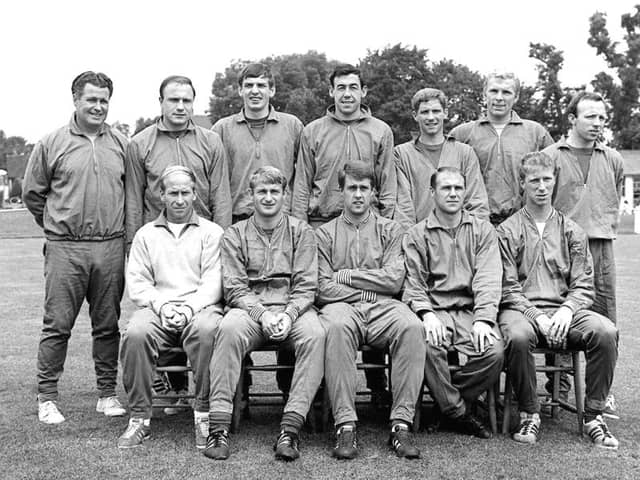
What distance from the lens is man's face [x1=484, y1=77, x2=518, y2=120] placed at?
607cm

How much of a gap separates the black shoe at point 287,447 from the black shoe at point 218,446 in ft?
1.00

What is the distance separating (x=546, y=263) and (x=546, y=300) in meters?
0.26

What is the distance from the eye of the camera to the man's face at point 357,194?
5.42 metres

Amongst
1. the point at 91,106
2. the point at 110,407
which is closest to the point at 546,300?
the point at 110,407

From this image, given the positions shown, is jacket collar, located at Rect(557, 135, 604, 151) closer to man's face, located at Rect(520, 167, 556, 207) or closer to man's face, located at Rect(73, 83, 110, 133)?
man's face, located at Rect(520, 167, 556, 207)

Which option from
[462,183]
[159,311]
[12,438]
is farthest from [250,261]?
[12,438]

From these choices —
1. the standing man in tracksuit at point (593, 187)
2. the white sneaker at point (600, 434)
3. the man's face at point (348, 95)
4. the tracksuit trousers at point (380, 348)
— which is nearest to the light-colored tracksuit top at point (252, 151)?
the man's face at point (348, 95)

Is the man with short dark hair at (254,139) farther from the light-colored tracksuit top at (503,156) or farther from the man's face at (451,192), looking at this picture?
the light-colored tracksuit top at (503,156)

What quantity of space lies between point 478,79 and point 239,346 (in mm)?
50779

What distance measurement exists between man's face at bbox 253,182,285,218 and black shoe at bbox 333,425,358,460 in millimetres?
1603

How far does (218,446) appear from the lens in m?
4.61

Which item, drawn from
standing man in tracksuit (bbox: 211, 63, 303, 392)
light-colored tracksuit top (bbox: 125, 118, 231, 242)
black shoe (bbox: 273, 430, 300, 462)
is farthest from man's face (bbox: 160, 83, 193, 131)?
black shoe (bbox: 273, 430, 300, 462)

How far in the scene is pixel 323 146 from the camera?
596 centimetres

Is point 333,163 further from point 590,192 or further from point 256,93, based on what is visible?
point 590,192
